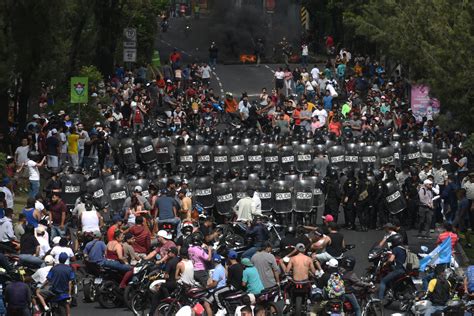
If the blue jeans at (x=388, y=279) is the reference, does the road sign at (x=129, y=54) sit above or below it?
above

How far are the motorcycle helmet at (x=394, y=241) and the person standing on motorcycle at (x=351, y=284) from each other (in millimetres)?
1443

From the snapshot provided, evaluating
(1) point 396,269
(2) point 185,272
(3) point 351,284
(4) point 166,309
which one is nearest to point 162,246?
(2) point 185,272

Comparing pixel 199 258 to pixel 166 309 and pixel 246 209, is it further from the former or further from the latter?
pixel 246 209

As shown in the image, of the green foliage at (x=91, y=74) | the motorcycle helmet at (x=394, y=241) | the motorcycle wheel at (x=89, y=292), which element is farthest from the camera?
the green foliage at (x=91, y=74)

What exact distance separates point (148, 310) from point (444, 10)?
15223 mm

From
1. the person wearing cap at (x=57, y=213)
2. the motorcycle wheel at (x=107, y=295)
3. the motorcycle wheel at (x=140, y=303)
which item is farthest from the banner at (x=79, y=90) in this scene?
the motorcycle wheel at (x=140, y=303)

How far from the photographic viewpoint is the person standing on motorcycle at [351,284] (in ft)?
94.0

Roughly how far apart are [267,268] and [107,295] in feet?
10.5

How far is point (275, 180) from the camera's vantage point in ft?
131

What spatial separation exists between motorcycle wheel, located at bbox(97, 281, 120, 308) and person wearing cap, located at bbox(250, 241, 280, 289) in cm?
278

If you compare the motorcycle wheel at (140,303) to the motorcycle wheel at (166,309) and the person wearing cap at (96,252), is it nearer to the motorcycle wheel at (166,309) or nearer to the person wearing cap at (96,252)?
the person wearing cap at (96,252)

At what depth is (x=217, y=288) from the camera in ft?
95.9

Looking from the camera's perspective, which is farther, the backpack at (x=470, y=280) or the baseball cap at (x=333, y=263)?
the baseball cap at (x=333, y=263)

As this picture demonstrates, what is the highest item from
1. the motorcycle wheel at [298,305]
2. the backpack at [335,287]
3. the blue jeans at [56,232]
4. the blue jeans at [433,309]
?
the backpack at [335,287]
